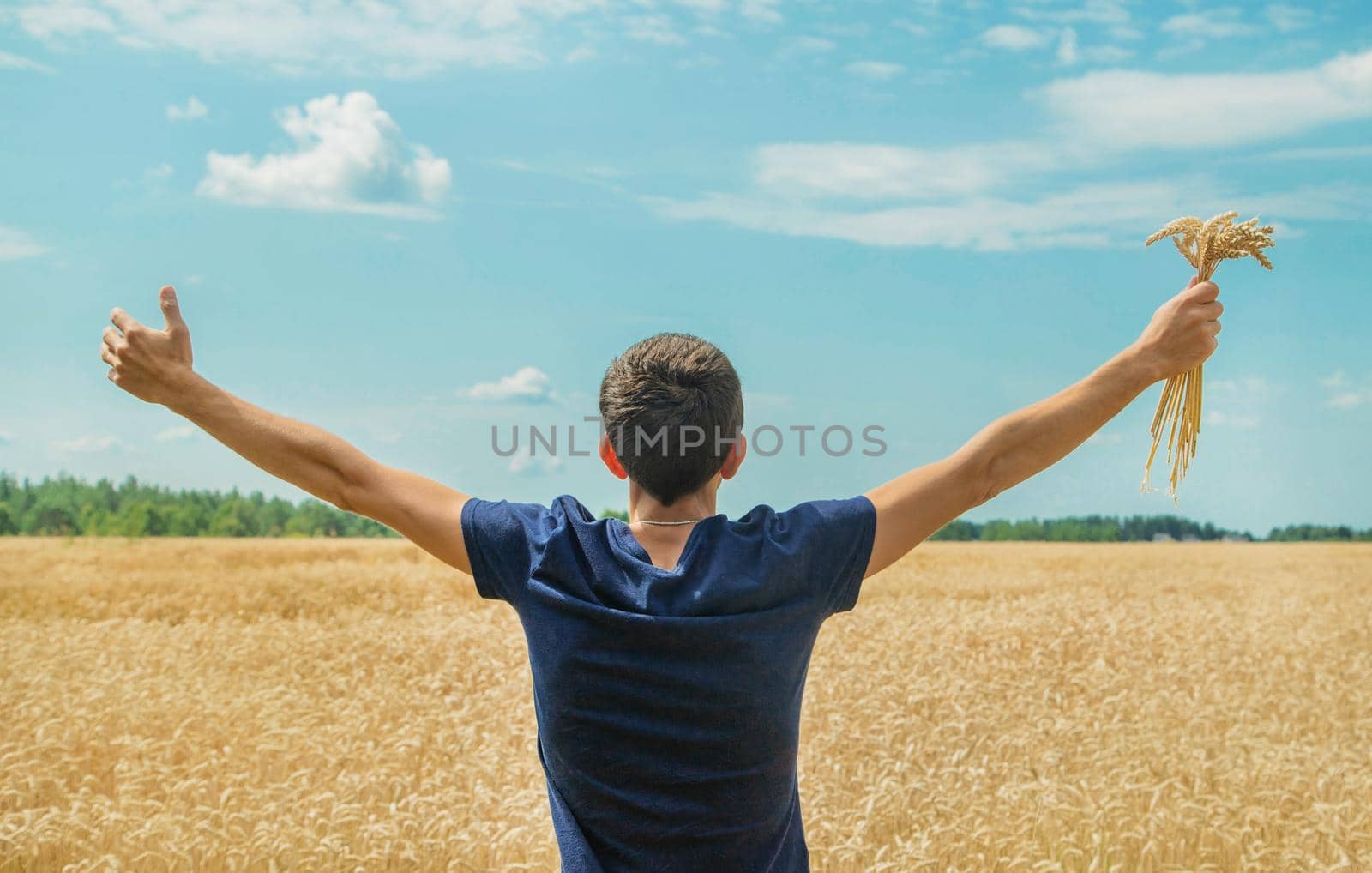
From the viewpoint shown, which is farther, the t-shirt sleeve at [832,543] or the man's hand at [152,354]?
the man's hand at [152,354]

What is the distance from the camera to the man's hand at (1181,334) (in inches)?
95.0

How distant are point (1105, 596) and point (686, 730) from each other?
12.1 meters

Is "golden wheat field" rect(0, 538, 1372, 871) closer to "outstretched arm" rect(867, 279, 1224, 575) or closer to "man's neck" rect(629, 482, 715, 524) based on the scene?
"outstretched arm" rect(867, 279, 1224, 575)

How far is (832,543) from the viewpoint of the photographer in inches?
82.8

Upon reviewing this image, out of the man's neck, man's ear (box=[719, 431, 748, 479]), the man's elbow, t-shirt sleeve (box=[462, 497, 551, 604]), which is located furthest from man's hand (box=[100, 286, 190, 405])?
the man's elbow

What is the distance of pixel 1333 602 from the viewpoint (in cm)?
1229

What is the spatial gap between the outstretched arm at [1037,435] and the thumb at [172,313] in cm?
151

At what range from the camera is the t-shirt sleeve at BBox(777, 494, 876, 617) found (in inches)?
82.0

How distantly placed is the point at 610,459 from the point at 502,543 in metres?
0.31

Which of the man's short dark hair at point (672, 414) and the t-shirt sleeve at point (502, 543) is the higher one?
the man's short dark hair at point (672, 414)

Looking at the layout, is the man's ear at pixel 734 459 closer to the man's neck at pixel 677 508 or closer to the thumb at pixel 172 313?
the man's neck at pixel 677 508

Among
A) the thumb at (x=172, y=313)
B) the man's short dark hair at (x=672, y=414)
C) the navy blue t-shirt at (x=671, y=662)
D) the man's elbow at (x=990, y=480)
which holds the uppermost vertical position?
the thumb at (x=172, y=313)

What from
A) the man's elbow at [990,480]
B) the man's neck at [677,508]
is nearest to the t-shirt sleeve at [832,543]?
the man's neck at [677,508]

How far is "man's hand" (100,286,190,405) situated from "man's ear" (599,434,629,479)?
2.96 feet
